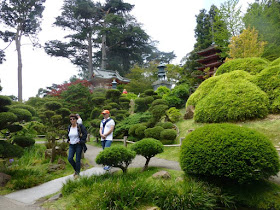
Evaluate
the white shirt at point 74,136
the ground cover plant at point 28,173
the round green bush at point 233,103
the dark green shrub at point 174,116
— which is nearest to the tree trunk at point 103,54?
the dark green shrub at point 174,116

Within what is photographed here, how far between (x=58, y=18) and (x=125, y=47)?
35.2ft

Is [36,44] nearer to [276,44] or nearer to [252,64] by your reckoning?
[252,64]

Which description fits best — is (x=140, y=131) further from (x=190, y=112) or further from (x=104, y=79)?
(x=104, y=79)

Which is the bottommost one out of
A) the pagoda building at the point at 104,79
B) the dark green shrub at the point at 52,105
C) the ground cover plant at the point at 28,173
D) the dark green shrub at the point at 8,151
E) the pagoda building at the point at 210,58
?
the ground cover plant at the point at 28,173

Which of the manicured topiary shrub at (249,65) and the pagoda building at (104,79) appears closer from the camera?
the manicured topiary shrub at (249,65)

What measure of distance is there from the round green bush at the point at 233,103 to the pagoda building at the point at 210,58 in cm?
1344

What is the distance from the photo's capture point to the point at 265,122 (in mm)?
7207

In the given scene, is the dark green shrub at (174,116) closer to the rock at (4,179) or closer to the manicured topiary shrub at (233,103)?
the manicured topiary shrub at (233,103)

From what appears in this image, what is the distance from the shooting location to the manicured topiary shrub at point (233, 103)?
747 centimetres

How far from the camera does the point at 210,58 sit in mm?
22344

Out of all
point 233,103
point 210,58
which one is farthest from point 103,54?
point 233,103

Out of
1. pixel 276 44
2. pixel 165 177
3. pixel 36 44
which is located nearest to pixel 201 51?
pixel 276 44

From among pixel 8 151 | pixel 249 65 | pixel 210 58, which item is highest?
pixel 210 58

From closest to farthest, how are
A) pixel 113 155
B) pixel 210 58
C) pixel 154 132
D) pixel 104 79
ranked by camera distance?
1. pixel 113 155
2. pixel 154 132
3. pixel 210 58
4. pixel 104 79
